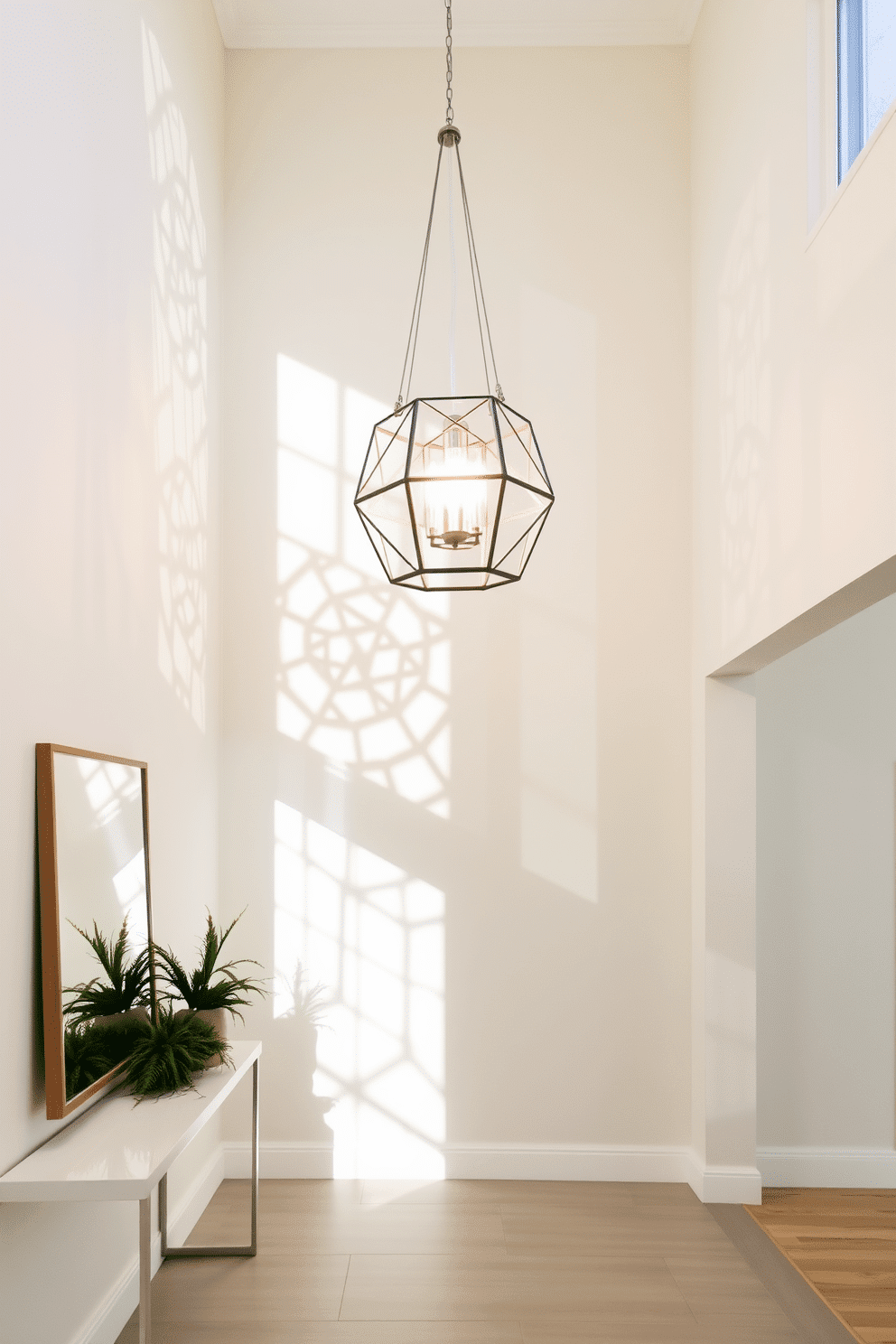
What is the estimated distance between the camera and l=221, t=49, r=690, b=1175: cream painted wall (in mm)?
4211

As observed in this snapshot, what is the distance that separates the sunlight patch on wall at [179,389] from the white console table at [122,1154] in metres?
1.31

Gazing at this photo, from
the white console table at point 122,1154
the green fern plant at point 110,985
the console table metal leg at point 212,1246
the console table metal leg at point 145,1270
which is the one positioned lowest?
the console table metal leg at point 212,1246

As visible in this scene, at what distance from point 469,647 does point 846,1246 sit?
245 centimetres

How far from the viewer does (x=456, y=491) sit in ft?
7.07

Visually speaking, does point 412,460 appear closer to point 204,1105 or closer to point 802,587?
point 802,587

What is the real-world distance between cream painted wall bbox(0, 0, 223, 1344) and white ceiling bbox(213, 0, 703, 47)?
14.3 inches

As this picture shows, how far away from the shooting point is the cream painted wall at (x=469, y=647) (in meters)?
4.21

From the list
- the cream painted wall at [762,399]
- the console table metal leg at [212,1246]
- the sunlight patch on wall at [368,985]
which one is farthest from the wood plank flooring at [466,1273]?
the cream painted wall at [762,399]

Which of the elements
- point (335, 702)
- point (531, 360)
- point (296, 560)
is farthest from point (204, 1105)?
point (531, 360)

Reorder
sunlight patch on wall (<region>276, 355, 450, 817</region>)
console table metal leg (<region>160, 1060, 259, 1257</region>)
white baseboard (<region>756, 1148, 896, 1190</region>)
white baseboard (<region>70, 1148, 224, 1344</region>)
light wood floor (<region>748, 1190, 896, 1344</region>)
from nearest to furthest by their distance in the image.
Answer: white baseboard (<region>70, 1148, 224, 1344</region>), light wood floor (<region>748, 1190, 896, 1344</region>), console table metal leg (<region>160, 1060, 259, 1257</region>), white baseboard (<region>756, 1148, 896, 1190</region>), sunlight patch on wall (<region>276, 355, 450, 817</region>)

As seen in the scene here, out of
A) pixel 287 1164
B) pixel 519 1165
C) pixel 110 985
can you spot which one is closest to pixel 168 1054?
pixel 110 985

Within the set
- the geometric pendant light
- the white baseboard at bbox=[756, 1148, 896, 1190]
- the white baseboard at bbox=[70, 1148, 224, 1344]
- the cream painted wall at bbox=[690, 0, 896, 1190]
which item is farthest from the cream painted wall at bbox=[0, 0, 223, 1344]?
the white baseboard at bbox=[756, 1148, 896, 1190]

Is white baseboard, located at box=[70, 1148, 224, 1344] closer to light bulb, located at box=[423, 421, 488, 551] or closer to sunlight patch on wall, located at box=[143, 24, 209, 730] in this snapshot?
sunlight patch on wall, located at box=[143, 24, 209, 730]

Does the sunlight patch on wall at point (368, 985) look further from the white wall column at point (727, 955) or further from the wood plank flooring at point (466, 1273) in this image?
the white wall column at point (727, 955)
